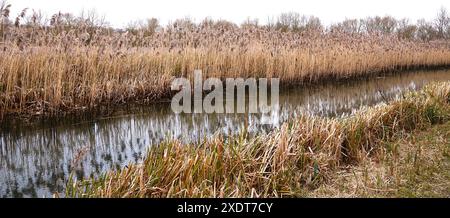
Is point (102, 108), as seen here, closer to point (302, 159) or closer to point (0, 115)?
point (0, 115)

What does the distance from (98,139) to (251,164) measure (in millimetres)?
2461

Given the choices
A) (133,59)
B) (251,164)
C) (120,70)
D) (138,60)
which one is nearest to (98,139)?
(251,164)

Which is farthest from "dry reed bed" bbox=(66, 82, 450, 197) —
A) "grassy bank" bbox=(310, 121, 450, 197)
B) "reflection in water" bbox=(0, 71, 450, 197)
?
"reflection in water" bbox=(0, 71, 450, 197)

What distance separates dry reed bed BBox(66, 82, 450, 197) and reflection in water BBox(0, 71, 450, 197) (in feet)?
1.42

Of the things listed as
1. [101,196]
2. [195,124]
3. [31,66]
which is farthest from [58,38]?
[101,196]

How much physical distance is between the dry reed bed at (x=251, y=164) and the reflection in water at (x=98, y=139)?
1.42ft

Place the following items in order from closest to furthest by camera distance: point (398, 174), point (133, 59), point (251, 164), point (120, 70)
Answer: point (251, 164) < point (398, 174) < point (120, 70) < point (133, 59)

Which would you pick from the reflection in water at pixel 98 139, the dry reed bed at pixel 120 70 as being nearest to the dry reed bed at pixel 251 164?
the reflection in water at pixel 98 139

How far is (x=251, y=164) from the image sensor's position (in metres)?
3.60

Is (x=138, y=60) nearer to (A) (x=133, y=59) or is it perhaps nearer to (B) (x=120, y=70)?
(A) (x=133, y=59)

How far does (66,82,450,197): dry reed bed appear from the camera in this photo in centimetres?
303

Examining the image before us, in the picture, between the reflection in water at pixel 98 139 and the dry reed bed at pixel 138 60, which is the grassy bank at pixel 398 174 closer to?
the reflection in water at pixel 98 139

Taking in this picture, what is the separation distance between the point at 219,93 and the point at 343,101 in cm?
266

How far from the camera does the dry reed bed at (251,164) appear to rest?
3.03 meters
